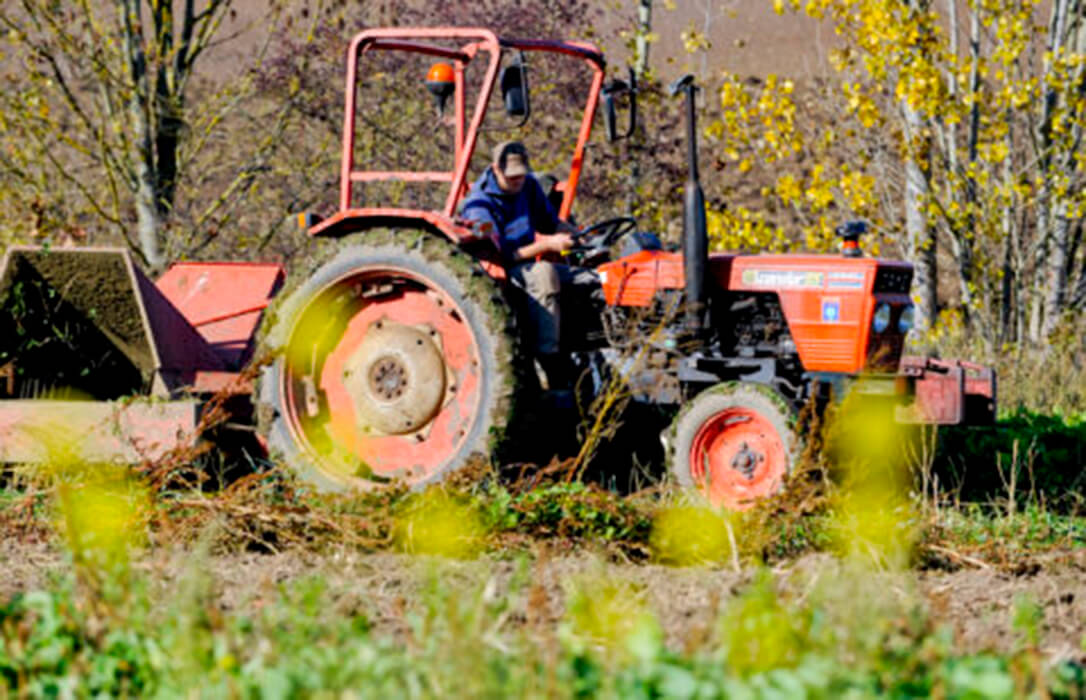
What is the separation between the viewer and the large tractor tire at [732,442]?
6777mm

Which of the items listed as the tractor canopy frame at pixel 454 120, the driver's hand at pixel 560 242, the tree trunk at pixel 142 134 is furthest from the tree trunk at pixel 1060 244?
the tree trunk at pixel 142 134

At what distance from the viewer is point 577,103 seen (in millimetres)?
14406

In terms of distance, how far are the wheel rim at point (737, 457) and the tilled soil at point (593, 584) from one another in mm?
1405

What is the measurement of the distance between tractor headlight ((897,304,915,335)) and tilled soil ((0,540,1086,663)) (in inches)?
72.7

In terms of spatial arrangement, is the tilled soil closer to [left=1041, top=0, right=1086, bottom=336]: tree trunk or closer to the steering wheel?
the steering wheel

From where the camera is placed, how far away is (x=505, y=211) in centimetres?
746

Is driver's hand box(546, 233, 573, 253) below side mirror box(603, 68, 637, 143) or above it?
below

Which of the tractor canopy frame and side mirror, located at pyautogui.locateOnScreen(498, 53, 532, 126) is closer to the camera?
side mirror, located at pyautogui.locateOnScreen(498, 53, 532, 126)

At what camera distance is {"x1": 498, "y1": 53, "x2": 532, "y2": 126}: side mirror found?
22.0ft

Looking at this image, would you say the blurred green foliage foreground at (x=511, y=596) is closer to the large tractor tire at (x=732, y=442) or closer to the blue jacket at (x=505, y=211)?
the large tractor tire at (x=732, y=442)

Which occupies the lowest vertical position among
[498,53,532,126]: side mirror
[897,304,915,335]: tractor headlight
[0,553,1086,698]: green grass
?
[0,553,1086,698]: green grass

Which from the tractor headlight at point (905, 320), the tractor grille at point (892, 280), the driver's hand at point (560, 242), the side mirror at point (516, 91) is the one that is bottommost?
the tractor headlight at point (905, 320)

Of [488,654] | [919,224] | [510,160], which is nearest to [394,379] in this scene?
[510,160]

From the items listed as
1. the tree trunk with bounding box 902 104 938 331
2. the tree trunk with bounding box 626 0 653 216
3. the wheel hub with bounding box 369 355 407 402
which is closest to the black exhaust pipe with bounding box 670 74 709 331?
the wheel hub with bounding box 369 355 407 402
